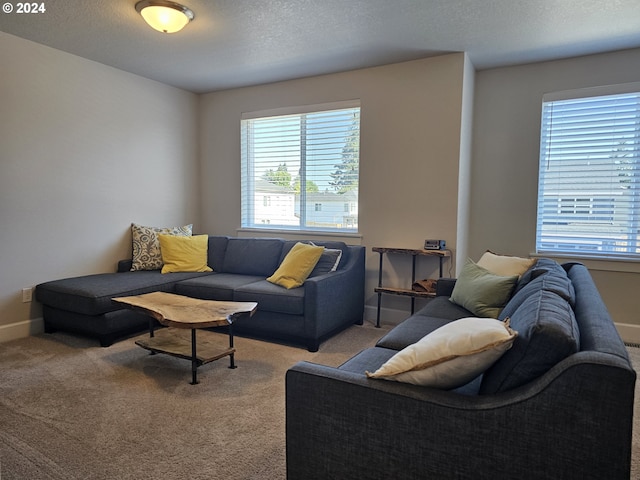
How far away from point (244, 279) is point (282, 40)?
7.26 feet

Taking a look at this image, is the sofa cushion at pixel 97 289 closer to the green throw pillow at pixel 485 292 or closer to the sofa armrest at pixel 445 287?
the sofa armrest at pixel 445 287

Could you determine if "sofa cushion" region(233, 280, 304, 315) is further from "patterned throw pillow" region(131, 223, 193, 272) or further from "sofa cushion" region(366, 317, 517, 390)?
"sofa cushion" region(366, 317, 517, 390)

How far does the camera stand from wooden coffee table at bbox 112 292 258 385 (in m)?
2.60

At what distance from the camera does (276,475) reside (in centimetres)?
179

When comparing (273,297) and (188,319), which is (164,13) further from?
(273,297)

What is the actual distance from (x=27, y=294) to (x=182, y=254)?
4.59ft

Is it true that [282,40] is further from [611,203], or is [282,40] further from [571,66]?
[611,203]

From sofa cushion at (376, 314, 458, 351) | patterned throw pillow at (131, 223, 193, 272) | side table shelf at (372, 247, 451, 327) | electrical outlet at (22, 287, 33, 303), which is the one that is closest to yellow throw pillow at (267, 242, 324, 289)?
side table shelf at (372, 247, 451, 327)

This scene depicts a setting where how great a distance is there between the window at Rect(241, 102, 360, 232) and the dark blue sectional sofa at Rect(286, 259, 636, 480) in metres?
3.07

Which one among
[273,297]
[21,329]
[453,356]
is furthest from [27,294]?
[453,356]

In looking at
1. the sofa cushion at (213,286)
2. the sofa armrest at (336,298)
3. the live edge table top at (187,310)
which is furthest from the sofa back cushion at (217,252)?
the sofa armrest at (336,298)

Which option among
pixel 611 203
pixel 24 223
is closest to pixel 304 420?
pixel 24 223

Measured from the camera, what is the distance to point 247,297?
359cm

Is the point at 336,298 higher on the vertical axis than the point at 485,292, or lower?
lower
